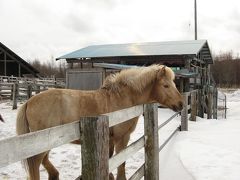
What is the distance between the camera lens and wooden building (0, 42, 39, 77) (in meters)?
27.1

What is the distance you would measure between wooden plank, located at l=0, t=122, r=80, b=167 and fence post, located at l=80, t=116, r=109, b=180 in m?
0.12

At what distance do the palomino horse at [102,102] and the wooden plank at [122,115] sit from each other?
1.66ft

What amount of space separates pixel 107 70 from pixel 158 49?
6041 mm

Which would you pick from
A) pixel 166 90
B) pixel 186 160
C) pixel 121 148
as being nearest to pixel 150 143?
pixel 121 148

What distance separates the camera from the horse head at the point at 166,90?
5.09 m

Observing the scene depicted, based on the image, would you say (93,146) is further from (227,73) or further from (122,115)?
(227,73)

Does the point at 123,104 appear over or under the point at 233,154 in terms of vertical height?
over

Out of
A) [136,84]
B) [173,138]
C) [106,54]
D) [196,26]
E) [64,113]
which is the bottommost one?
[173,138]

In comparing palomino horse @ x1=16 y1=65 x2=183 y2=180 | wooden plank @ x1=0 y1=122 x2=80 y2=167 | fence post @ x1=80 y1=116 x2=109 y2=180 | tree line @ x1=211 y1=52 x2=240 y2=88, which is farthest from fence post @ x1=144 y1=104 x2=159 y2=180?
tree line @ x1=211 y1=52 x2=240 y2=88

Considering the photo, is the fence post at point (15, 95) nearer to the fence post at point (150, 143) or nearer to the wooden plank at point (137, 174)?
the fence post at point (150, 143)

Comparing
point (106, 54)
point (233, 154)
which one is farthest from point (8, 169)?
point (106, 54)

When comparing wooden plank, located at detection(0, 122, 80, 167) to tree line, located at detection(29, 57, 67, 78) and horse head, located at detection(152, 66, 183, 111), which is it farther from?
tree line, located at detection(29, 57, 67, 78)

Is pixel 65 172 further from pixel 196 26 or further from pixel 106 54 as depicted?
pixel 196 26

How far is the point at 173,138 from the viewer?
8195mm
